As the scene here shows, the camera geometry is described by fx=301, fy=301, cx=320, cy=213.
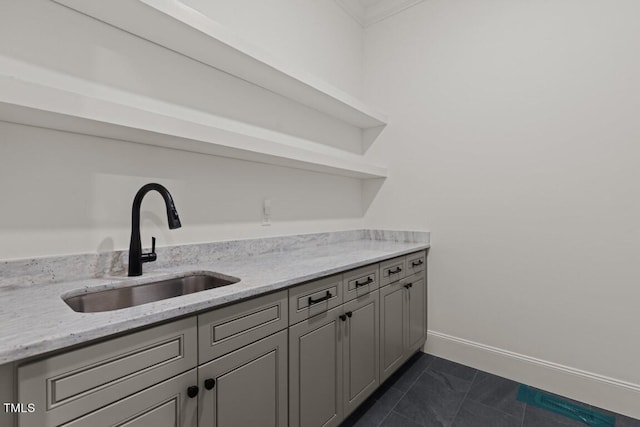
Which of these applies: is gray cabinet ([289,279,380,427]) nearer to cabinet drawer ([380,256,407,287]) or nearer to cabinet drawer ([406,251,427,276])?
cabinet drawer ([380,256,407,287])

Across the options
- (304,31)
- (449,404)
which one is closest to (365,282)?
(449,404)

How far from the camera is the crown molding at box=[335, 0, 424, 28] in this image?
2.68m

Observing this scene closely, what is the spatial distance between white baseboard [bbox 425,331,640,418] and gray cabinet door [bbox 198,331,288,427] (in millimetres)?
1688

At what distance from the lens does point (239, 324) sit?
1077 mm

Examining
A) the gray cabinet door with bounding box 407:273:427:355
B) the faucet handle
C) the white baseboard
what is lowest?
the white baseboard

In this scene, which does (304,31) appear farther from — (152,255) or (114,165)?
(152,255)

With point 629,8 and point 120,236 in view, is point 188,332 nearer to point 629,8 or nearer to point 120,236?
point 120,236

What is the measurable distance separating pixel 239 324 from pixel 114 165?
37.2 inches

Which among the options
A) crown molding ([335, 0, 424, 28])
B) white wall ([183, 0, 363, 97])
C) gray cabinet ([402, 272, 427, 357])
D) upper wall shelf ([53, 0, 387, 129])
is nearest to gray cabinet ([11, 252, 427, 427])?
gray cabinet ([402, 272, 427, 357])

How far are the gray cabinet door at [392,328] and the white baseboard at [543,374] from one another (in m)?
0.54

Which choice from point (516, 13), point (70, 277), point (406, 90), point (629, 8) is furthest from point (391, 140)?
point (70, 277)

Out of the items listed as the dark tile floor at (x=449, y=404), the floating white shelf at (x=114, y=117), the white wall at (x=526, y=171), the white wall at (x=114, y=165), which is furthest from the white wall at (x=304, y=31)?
the dark tile floor at (x=449, y=404)

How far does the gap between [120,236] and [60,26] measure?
2.93ft

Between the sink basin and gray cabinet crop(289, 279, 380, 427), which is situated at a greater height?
the sink basin
